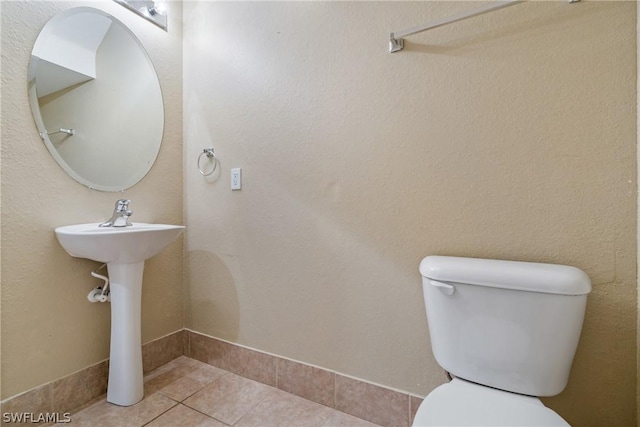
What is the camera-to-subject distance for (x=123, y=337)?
1.25m

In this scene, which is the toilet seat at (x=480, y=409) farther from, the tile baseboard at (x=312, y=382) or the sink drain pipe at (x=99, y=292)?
the sink drain pipe at (x=99, y=292)

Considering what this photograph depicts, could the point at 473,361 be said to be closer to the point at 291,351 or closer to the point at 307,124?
the point at 291,351

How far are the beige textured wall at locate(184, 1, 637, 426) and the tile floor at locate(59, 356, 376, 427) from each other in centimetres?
19

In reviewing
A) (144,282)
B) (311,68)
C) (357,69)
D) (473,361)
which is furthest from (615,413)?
(144,282)

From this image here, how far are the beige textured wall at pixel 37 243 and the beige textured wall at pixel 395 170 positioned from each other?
1.53 ft

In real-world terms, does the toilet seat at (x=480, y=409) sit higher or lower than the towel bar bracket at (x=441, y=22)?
lower

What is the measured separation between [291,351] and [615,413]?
1121mm

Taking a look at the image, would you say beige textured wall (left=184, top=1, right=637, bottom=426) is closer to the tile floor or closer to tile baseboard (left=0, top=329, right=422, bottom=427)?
tile baseboard (left=0, top=329, right=422, bottom=427)

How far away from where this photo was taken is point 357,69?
1193 mm

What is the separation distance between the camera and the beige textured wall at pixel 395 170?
33.7 inches

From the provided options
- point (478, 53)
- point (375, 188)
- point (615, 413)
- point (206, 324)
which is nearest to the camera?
point (615, 413)

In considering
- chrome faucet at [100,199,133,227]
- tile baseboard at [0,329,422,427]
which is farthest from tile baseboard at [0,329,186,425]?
chrome faucet at [100,199,133,227]

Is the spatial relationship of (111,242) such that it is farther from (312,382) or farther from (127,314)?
(312,382)

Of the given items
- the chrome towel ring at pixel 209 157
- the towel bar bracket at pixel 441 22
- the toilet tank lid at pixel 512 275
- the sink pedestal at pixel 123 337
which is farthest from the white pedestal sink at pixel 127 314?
the towel bar bracket at pixel 441 22
